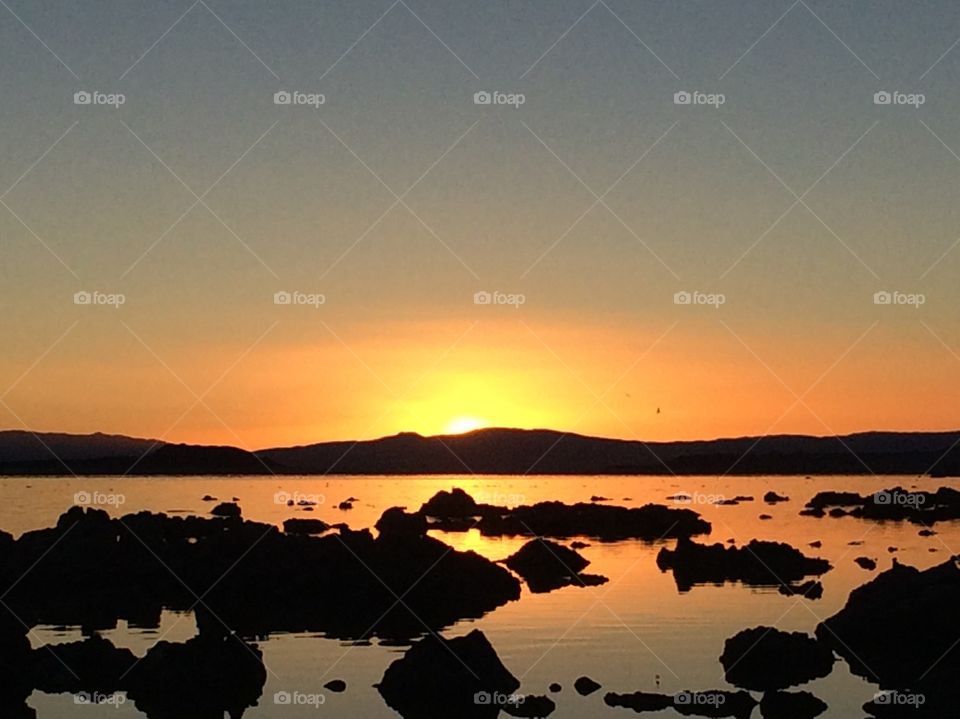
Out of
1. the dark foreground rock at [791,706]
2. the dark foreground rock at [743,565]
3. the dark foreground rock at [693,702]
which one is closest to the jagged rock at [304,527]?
the dark foreground rock at [743,565]

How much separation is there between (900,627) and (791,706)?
862 centimetres

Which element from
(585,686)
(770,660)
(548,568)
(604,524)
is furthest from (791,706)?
(604,524)

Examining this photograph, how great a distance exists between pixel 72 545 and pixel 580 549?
35.1m

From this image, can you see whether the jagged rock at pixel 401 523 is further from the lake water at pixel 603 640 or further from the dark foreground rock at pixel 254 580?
the lake water at pixel 603 640

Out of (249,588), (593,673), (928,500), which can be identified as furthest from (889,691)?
(928,500)

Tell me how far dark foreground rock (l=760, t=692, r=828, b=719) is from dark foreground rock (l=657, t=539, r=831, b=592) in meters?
28.2

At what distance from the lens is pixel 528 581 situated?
6094cm

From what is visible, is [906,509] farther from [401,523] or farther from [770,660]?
[770,660]

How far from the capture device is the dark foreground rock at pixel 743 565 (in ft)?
202

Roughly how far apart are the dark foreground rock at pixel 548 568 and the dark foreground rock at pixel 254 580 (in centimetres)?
528

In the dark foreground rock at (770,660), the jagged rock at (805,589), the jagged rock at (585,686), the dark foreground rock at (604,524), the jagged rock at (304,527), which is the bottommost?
the jagged rock at (585,686)

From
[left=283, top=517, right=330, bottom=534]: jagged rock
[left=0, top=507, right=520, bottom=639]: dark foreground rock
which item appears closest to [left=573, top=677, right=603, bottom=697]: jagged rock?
[left=0, top=507, right=520, bottom=639]: dark foreground rock

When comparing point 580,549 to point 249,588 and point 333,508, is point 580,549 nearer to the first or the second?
point 249,588

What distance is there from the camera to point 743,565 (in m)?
63.4
